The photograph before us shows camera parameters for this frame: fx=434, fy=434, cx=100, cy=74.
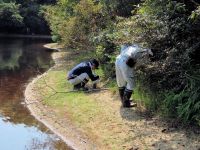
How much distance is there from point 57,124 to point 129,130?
2.83 meters

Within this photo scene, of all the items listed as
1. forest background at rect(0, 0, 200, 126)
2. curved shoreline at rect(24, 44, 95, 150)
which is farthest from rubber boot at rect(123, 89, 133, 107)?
curved shoreline at rect(24, 44, 95, 150)

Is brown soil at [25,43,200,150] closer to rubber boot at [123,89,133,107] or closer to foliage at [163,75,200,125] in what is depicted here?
rubber boot at [123,89,133,107]

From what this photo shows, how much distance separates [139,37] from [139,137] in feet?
10.2

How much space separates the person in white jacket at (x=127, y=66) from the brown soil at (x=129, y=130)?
1.67 ft

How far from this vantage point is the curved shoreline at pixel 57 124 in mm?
11250

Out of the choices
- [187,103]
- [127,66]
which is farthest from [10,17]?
[187,103]

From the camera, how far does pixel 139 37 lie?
12.3m

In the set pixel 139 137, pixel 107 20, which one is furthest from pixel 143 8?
pixel 107 20

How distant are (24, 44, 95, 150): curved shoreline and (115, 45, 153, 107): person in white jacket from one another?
1856 mm

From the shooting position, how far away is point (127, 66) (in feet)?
41.0

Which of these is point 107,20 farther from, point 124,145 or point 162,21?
point 124,145

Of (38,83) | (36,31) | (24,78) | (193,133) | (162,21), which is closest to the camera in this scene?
(193,133)

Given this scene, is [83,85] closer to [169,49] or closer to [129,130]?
[169,49]

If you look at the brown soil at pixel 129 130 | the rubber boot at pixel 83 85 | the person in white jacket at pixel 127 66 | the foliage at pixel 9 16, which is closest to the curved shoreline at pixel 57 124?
the brown soil at pixel 129 130
